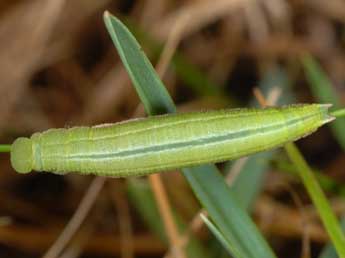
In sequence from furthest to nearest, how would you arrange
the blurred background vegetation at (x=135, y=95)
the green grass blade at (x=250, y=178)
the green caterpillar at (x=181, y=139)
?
the blurred background vegetation at (x=135, y=95) < the green grass blade at (x=250, y=178) < the green caterpillar at (x=181, y=139)

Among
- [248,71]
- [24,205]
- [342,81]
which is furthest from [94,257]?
[342,81]

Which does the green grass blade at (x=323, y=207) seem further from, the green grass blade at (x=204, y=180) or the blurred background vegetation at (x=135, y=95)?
the blurred background vegetation at (x=135, y=95)

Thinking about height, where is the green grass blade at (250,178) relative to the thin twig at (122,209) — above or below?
below

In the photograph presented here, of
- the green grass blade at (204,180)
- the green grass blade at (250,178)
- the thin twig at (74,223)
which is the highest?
the thin twig at (74,223)

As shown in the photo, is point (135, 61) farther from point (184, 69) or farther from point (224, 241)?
point (184, 69)

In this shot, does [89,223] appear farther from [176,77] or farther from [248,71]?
[248,71]

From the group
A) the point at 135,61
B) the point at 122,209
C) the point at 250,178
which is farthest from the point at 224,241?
the point at 122,209

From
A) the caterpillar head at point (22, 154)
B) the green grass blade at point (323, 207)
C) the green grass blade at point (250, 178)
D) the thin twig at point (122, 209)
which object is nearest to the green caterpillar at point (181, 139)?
the caterpillar head at point (22, 154)
